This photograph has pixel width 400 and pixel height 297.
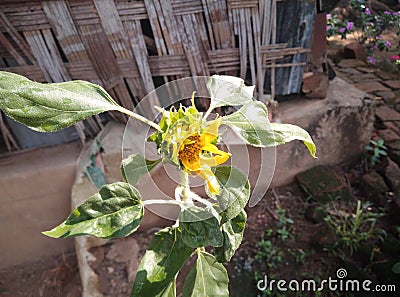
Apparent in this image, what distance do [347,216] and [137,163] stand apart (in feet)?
3.87

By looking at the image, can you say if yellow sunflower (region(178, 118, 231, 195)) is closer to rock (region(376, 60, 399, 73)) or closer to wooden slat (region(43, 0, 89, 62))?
wooden slat (region(43, 0, 89, 62))

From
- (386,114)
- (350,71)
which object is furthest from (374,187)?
(350,71)

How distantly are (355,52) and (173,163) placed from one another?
8.81 ft

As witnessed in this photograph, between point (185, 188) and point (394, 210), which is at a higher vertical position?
point (185, 188)

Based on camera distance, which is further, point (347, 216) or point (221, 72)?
point (347, 216)

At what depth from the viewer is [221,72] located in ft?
4.69

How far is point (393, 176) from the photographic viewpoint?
166 cm

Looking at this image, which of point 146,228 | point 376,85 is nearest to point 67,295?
point 146,228

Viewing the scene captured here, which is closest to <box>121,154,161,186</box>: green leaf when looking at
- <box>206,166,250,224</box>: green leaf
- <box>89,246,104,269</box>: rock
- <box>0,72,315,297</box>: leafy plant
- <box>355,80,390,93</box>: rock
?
<box>0,72,315,297</box>: leafy plant

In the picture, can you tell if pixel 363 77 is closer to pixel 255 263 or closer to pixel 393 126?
pixel 393 126

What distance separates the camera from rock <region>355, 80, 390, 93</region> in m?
2.39

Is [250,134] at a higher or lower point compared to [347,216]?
higher

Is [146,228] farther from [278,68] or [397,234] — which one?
[397,234]

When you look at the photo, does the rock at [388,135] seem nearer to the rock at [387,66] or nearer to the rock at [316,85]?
the rock at [316,85]
